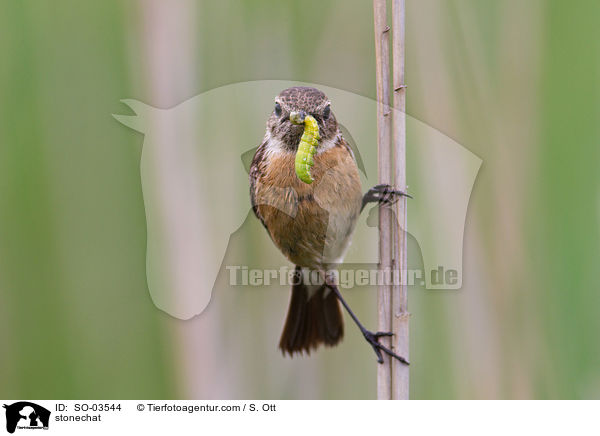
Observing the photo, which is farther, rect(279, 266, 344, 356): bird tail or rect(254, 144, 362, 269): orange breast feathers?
rect(279, 266, 344, 356): bird tail

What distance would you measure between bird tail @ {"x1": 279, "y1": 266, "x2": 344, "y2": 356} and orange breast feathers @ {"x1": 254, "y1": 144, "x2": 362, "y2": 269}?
1.71ft

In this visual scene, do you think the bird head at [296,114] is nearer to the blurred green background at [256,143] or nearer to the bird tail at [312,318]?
the blurred green background at [256,143]

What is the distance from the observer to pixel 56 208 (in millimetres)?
2926

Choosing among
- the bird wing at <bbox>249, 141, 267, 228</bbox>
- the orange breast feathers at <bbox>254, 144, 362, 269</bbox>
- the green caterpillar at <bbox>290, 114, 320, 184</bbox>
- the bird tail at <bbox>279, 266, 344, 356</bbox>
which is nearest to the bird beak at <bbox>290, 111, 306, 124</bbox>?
the green caterpillar at <bbox>290, 114, 320, 184</bbox>

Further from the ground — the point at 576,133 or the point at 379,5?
the point at 379,5

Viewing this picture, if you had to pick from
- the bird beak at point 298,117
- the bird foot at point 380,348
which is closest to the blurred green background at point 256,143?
the bird foot at point 380,348

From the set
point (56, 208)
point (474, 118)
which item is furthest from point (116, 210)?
point (474, 118)

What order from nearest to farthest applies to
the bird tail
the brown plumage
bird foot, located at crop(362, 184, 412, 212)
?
1. bird foot, located at crop(362, 184, 412, 212)
2. the brown plumage
3. the bird tail

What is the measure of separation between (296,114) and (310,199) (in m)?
0.43

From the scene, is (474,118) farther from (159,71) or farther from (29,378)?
(29,378)

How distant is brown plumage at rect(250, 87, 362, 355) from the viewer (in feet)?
8.20

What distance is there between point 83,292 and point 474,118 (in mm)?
2076

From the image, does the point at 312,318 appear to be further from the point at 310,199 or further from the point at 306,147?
the point at 306,147

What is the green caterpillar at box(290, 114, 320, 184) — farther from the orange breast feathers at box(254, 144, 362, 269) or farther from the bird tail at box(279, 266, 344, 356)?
the bird tail at box(279, 266, 344, 356)
